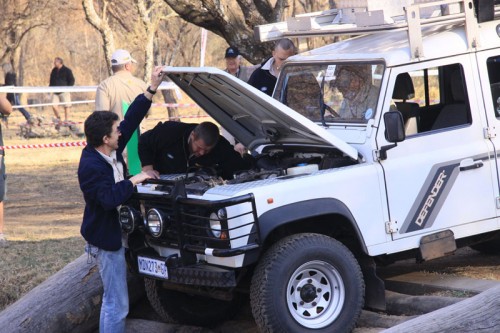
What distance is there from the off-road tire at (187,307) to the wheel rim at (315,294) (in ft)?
4.05

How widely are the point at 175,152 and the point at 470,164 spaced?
7.48ft

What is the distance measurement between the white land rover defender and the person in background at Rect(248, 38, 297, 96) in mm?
770

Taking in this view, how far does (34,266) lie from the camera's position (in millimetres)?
9320

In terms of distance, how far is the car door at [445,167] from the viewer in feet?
22.7

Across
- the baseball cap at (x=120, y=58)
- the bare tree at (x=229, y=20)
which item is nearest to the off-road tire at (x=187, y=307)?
the baseball cap at (x=120, y=58)

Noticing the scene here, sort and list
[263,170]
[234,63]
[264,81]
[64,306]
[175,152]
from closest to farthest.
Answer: [263,170], [64,306], [175,152], [264,81], [234,63]

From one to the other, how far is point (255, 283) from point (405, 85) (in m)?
1.98

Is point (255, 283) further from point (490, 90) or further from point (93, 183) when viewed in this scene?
point (490, 90)

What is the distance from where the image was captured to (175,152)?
7.83 meters

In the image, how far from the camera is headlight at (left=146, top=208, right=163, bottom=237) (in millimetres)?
6688

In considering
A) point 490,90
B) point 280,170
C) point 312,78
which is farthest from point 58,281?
point 490,90

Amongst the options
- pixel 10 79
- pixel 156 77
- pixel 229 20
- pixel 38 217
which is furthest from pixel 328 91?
pixel 10 79

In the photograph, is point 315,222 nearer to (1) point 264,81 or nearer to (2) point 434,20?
(2) point 434,20

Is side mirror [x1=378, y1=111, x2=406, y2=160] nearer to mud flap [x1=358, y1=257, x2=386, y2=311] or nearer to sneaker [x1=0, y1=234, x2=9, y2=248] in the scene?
mud flap [x1=358, y1=257, x2=386, y2=311]
